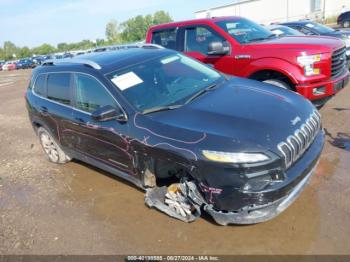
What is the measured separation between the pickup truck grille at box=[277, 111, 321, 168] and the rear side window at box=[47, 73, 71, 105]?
9.70 feet

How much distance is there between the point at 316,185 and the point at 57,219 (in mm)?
3099

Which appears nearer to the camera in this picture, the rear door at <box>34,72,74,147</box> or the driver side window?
the driver side window

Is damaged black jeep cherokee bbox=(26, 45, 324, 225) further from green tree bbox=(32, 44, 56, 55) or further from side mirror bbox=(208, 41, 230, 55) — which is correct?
green tree bbox=(32, 44, 56, 55)

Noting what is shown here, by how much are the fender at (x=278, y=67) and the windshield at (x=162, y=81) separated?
4.59 ft

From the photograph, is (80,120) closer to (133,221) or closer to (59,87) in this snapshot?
(59,87)

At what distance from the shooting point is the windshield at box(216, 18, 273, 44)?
657 centimetres

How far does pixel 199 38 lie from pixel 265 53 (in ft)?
5.30

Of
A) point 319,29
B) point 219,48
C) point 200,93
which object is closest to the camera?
point 200,93

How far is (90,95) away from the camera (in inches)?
169

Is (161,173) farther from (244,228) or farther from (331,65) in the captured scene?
(331,65)

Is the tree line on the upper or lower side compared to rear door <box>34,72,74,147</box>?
lower

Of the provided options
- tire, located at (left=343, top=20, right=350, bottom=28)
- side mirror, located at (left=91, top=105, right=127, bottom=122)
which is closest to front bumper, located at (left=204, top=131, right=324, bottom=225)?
side mirror, located at (left=91, top=105, right=127, bottom=122)

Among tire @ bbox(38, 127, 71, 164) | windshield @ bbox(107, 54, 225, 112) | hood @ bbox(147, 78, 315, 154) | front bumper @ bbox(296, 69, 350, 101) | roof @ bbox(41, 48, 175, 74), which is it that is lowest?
tire @ bbox(38, 127, 71, 164)

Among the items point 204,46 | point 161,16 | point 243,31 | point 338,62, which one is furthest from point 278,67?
point 161,16
